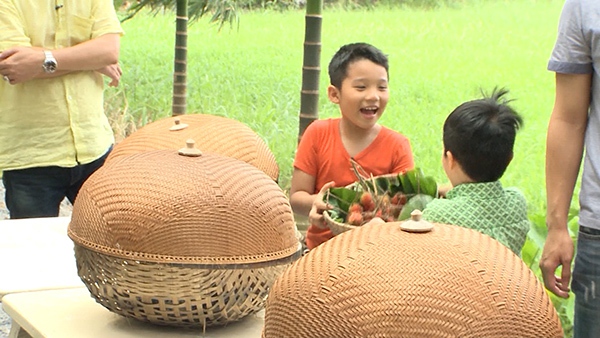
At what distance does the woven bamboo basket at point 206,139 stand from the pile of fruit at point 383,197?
0.82 ft

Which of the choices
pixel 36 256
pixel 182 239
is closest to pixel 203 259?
pixel 182 239

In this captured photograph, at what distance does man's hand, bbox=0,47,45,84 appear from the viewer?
3.26 meters

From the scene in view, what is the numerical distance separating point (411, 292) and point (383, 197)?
1111 mm

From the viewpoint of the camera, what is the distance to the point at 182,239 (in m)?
2.18

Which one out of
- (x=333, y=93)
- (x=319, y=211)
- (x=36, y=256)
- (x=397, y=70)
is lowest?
(x=397, y=70)

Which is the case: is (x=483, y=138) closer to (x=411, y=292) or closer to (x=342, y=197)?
(x=342, y=197)

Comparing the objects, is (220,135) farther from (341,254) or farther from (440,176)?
(440,176)

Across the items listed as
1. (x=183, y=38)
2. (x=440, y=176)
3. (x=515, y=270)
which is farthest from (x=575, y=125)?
(x=183, y=38)

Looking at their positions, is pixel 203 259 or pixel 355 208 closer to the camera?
pixel 203 259

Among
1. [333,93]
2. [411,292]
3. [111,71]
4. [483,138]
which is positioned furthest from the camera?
[111,71]

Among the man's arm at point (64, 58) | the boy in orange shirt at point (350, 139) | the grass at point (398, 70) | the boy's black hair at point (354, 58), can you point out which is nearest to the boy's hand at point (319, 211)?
the boy in orange shirt at point (350, 139)

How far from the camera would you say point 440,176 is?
20.6 ft

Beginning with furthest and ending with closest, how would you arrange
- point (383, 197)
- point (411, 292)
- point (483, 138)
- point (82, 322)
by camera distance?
point (383, 197) < point (483, 138) < point (82, 322) < point (411, 292)

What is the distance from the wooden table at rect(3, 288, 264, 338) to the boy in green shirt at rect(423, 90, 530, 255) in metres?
0.54
